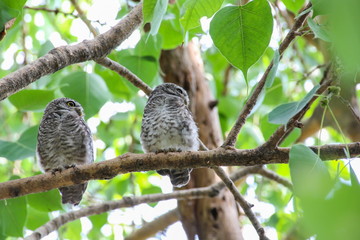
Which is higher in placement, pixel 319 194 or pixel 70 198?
pixel 70 198

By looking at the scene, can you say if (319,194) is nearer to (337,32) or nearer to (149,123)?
(337,32)

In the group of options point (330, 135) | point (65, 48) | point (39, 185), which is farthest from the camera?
point (330, 135)

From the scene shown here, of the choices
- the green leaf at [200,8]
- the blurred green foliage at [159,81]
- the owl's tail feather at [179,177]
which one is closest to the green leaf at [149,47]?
the blurred green foliage at [159,81]

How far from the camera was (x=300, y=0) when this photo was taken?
155 cm

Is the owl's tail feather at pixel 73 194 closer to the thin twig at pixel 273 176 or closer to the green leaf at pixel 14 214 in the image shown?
the green leaf at pixel 14 214

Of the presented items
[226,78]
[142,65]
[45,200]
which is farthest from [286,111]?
[226,78]

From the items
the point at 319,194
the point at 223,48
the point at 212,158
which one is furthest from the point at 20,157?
A: the point at 319,194

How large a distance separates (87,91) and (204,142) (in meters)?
0.86

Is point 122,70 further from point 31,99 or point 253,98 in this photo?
point 253,98

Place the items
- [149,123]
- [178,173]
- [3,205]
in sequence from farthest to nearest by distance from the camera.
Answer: [149,123] < [178,173] < [3,205]

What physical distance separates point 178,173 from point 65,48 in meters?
0.96

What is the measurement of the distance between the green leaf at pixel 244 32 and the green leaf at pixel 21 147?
1.11 metres

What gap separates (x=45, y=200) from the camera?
185 centimetres

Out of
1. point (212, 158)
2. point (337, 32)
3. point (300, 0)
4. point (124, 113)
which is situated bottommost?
point (337, 32)
